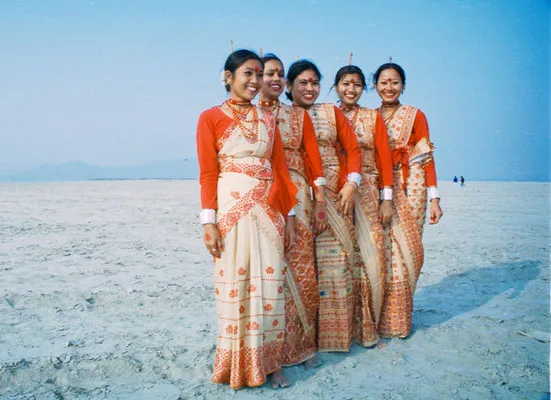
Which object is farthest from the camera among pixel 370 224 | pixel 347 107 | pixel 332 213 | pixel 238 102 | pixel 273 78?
pixel 347 107

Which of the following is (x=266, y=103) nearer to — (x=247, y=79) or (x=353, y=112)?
(x=247, y=79)

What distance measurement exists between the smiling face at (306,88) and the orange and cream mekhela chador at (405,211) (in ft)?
2.65

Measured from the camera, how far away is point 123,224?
10914 millimetres

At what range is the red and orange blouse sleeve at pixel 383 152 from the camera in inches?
148

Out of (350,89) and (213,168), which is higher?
(350,89)

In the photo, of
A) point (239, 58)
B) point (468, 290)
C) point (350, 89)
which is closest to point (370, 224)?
point (350, 89)

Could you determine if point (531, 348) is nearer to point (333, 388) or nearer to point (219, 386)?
point (333, 388)

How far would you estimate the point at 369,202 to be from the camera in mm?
3736

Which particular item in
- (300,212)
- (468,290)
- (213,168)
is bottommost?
(468,290)

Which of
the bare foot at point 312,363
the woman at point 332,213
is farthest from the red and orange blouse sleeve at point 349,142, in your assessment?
the bare foot at point 312,363

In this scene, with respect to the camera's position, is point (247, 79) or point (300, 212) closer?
point (247, 79)

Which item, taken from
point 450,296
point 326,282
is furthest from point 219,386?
point 450,296

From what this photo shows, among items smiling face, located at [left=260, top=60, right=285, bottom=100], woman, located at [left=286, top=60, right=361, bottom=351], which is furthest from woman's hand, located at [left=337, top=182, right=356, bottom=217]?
smiling face, located at [left=260, top=60, right=285, bottom=100]

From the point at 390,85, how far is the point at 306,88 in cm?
85
